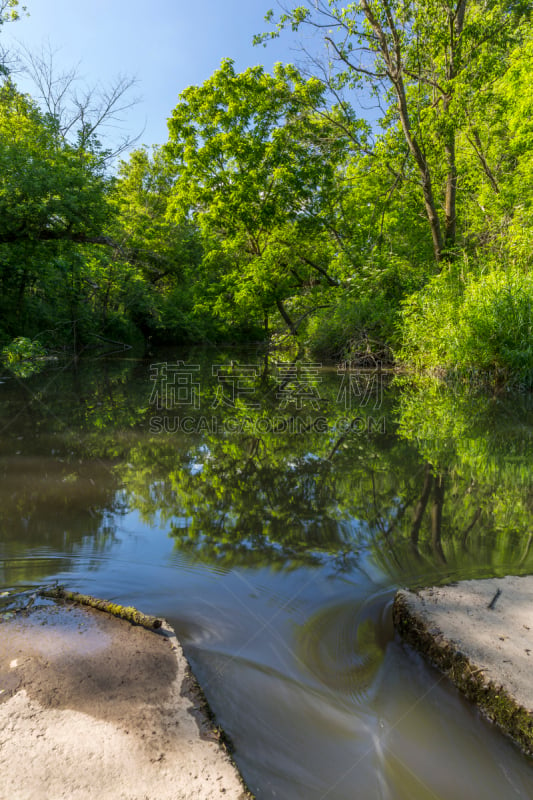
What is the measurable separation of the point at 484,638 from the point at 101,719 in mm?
1465

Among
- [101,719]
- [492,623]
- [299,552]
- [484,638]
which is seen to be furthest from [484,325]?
[101,719]

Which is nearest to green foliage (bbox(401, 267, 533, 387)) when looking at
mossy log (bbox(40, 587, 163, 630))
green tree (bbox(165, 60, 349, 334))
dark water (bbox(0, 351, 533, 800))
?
dark water (bbox(0, 351, 533, 800))

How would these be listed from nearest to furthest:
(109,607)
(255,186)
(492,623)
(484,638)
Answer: (484,638)
(492,623)
(109,607)
(255,186)

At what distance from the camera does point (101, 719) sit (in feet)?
4.57

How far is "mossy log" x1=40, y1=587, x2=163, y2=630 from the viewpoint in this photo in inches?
74.8

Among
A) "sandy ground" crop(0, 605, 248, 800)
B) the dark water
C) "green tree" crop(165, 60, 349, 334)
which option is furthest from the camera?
"green tree" crop(165, 60, 349, 334)

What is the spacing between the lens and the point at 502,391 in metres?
9.41

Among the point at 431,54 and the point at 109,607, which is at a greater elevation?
the point at 431,54

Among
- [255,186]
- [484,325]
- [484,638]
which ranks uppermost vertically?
[255,186]

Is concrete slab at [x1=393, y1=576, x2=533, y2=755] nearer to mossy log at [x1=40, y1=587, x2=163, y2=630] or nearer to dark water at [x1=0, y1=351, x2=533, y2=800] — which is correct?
dark water at [x1=0, y1=351, x2=533, y2=800]

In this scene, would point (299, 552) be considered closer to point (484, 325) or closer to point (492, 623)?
point (492, 623)

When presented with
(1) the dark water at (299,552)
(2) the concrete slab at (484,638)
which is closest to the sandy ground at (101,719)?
(1) the dark water at (299,552)

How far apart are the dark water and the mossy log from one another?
178 millimetres

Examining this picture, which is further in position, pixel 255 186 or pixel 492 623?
pixel 255 186
